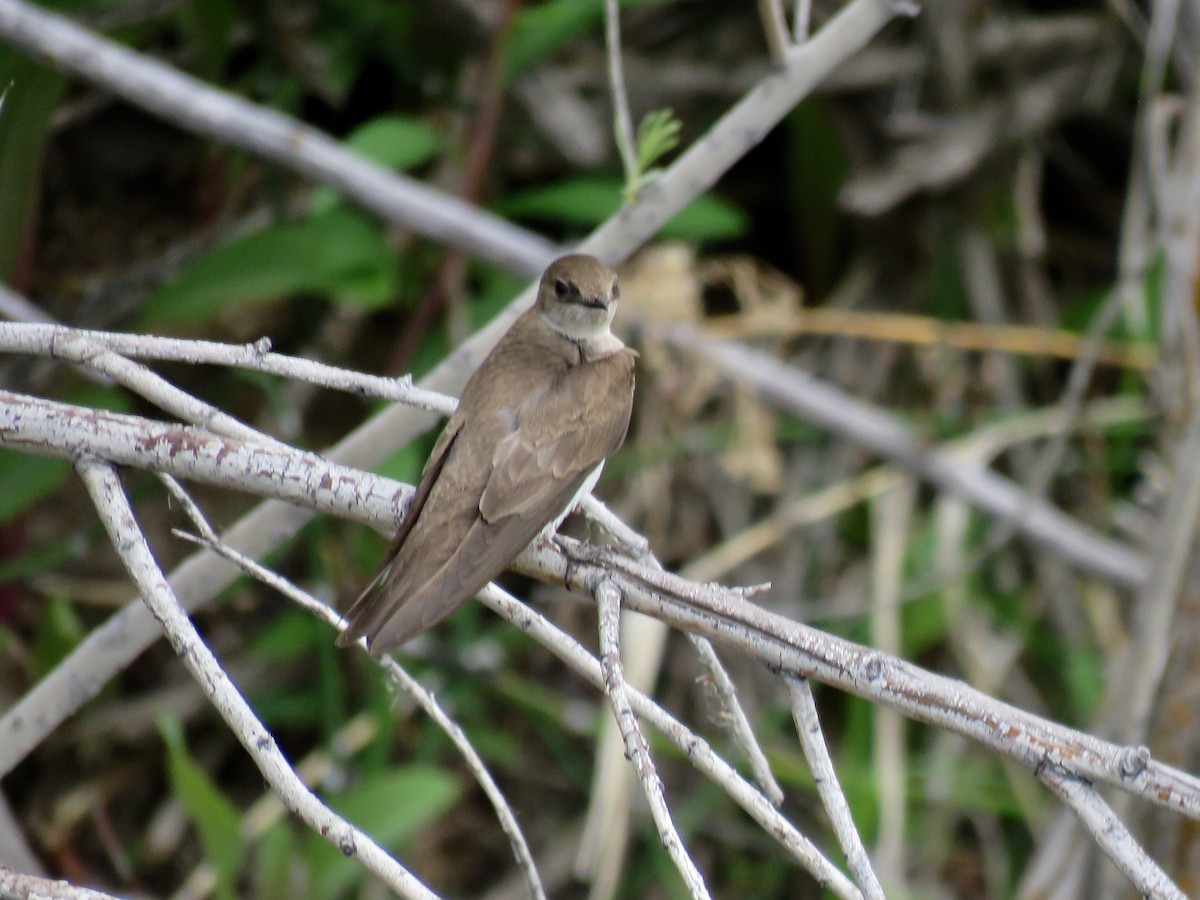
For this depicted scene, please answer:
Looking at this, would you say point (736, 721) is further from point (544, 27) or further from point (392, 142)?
point (544, 27)

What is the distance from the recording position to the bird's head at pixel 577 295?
12.1ft

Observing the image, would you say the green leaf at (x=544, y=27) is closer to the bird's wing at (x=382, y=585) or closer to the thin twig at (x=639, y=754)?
the bird's wing at (x=382, y=585)

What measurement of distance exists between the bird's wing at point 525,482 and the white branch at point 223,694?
49cm

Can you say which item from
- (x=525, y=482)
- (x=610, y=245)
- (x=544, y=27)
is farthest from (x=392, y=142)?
(x=525, y=482)

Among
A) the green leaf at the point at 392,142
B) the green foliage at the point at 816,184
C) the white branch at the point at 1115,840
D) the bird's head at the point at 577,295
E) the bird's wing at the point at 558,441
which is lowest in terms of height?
the white branch at the point at 1115,840

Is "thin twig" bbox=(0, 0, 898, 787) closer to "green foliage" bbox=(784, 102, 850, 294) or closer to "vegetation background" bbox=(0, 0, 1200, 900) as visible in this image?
"vegetation background" bbox=(0, 0, 1200, 900)

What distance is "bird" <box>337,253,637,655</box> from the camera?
9.09ft

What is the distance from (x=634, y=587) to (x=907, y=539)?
3.47m

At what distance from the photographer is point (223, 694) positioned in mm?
2082

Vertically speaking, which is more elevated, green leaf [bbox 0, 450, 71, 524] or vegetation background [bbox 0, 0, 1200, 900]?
vegetation background [bbox 0, 0, 1200, 900]

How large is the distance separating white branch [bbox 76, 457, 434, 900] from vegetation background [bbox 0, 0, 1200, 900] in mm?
1639

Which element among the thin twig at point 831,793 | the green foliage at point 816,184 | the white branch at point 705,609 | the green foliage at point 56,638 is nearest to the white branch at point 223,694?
the white branch at point 705,609

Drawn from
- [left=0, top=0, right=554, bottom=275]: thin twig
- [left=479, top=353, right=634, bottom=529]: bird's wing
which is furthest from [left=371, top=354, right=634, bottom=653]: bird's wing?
[left=0, top=0, right=554, bottom=275]: thin twig

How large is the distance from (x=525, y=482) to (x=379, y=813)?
1602mm
